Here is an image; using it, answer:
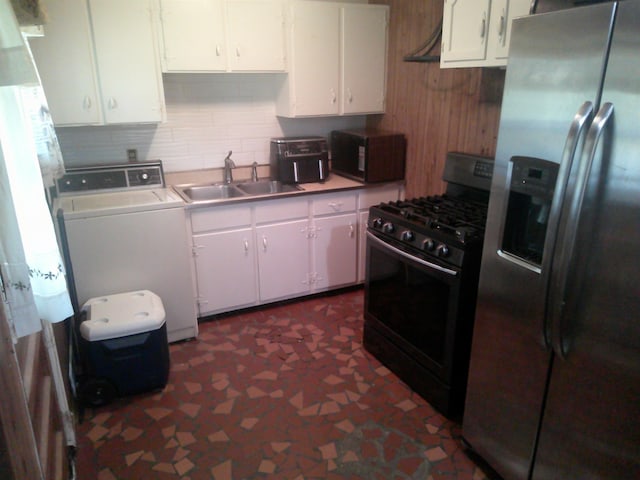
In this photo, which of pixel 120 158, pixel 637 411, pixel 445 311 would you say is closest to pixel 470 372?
pixel 445 311

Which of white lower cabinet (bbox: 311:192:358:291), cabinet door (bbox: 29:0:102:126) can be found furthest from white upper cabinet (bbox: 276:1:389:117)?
cabinet door (bbox: 29:0:102:126)

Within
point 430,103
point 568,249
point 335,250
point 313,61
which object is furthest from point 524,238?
point 313,61

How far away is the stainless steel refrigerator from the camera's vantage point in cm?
132

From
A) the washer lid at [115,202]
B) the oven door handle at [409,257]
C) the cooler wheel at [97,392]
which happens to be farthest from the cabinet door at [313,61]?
the cooler wheel at [97,392]

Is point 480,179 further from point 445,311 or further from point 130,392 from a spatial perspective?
point 130,392

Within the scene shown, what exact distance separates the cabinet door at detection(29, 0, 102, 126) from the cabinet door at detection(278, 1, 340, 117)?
1.32 meters

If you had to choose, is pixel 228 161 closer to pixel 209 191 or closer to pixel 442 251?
pixel 209 191

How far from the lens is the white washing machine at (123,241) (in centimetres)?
263

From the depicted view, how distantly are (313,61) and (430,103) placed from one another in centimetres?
90

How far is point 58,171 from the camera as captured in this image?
1930 mm

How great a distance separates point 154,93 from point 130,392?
1.80 meters

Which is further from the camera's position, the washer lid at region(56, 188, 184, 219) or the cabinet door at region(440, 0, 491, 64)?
the washer lid at region(56, 188, 184, 219)

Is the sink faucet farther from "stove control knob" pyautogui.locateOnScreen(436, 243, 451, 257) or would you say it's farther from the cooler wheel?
"stove control knob" pyautogui.locateOnScreen(436, 243, 451, 257)

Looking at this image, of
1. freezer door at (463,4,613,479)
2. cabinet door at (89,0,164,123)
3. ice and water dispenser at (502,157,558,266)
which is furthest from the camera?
cabinet door at (89,0,164,123)
